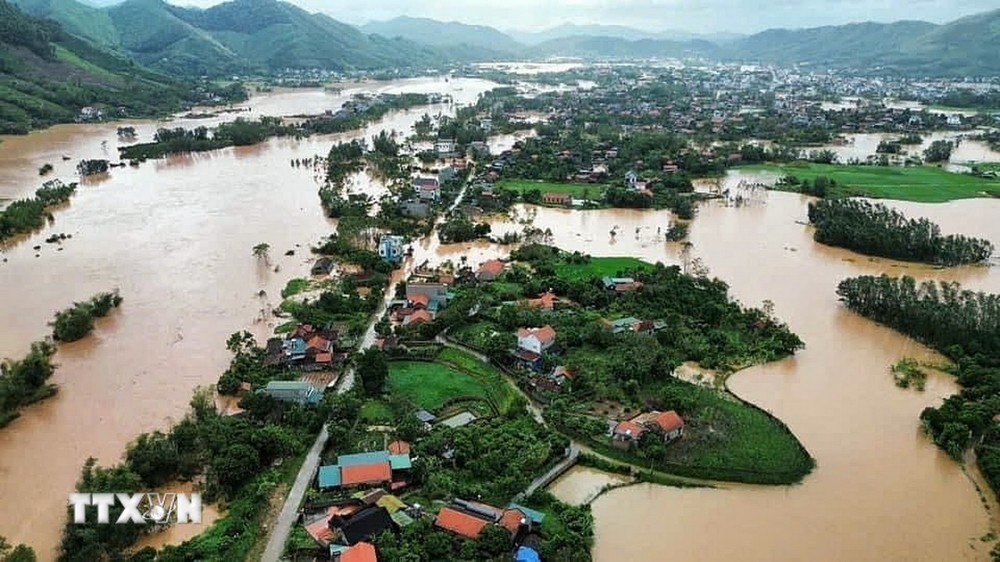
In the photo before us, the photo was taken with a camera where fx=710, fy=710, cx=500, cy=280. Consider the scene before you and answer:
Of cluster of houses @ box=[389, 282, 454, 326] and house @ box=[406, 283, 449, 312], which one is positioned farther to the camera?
house @ box=[406, 283, 449, 312]

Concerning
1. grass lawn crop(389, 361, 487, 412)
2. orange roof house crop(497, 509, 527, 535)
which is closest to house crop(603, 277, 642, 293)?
grass lawn crop(389, 361, 487, 412)

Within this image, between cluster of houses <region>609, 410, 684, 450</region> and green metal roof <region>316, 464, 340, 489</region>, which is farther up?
cluster of houses <region>609, 410, 684, 450</region>

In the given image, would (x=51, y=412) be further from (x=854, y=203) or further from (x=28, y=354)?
(x=854, y=203)

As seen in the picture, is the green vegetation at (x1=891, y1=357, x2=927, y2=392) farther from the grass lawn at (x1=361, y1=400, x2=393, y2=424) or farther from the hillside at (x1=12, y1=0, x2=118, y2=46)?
the hillside at (x1=12, y1=0, x2=118, y2=46)

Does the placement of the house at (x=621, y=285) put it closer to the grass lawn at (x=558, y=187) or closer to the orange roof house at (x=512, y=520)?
the orange roof house at (x=512, y=520)

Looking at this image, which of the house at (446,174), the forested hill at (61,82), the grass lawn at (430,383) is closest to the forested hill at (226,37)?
the forested hill at (61,82)

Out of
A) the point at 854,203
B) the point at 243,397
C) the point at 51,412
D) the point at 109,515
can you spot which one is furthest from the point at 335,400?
the point at 854,203
